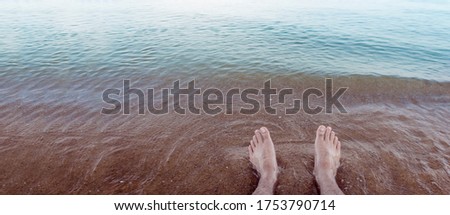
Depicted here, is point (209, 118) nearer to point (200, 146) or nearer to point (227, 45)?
point (200, 146)

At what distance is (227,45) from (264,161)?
7331 millimetres

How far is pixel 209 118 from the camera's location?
16.4 ft

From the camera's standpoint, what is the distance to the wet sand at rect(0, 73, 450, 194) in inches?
132

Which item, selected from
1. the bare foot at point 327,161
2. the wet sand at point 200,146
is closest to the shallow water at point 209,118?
the wet sand at point 200,146

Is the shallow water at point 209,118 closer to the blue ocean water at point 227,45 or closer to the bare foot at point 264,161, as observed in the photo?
the blue ocean water at point 227,45

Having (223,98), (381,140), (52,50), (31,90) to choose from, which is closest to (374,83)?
(381,140)

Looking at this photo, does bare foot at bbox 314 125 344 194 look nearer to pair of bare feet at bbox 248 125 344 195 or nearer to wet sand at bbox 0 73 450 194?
pair of bare feet at bbox 248 125 344 195

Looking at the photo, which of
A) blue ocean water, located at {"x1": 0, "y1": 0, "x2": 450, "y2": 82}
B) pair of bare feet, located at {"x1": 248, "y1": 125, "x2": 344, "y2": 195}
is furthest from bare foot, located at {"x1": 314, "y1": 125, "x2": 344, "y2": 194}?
blue ocean water, located at {"x1": 0, "y1": 0, "x2": 450, "y2": 82}

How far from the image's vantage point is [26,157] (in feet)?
12.5

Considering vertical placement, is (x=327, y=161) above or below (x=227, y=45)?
below

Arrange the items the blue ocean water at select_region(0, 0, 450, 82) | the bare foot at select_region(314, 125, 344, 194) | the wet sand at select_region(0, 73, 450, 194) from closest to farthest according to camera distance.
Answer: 1. the bare foot at select_region(314, 125, 344, 194)
2. the wet sand at select_region(0, 73, 450, 194)
3. the blue ocean water at select_region(0, 0, 450, 82)

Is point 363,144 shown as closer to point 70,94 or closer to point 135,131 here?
Result: point 135,131

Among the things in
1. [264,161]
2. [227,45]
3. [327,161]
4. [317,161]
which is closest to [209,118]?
[264,161]

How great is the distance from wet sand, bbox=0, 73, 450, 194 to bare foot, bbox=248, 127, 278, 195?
0.12 meters
